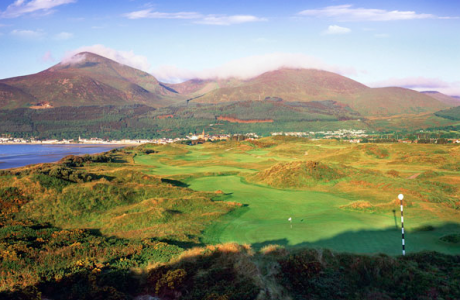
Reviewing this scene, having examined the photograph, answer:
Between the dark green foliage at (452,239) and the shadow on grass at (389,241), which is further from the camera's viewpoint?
the dark green foliage at (452,239)

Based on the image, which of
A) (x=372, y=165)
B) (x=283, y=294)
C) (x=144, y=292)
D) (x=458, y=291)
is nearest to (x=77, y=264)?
(x=144, y=292)

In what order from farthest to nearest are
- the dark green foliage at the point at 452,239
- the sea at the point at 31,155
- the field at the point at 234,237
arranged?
the sea at the point at 31,155 < the dark green foliage at the point at 452,239 < the field at the point at 234,237

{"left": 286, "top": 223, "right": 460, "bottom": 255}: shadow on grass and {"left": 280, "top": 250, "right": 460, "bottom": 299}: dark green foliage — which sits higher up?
{"left": 280, "top": 250, "right": 460, "bottom": 299}: dark green foliage

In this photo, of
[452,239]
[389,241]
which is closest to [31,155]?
[389,241]

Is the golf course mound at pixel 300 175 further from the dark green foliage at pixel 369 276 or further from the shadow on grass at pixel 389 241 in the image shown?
the dark green foliage at pixel 369 276

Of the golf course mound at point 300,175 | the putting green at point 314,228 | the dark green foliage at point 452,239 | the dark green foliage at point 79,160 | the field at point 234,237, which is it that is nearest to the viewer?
the field at point 234,237

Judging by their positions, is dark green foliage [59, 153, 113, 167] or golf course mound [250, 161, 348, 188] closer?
golf course mound [250, 161, 348, 188]

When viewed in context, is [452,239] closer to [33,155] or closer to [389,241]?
[389,241]

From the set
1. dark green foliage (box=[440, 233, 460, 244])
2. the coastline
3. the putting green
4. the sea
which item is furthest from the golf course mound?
the sea

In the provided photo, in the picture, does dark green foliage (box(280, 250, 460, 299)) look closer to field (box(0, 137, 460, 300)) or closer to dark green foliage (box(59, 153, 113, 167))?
field (box(0, 137, 460, 300))

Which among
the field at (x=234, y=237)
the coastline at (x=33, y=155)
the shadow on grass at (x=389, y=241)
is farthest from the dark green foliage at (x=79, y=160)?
the shadow on grass at (x=389, y=241)
